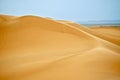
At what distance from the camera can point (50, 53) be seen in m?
3.41

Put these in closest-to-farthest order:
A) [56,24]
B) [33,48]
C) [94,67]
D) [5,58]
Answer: [94,67] < [5,58] < [33,48] < [56,24]

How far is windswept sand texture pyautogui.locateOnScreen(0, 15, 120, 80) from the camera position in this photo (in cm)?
250

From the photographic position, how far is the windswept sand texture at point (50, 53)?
2.50 metres

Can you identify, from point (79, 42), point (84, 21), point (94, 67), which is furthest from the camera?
point (84, 21)

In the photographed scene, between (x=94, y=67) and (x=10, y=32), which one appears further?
(x=10, y=32)

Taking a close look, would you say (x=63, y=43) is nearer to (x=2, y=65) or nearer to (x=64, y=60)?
(x=64, y=60)

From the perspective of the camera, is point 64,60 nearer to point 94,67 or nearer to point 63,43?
point 94,67

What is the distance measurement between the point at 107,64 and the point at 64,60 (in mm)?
592

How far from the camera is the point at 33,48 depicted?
12.3 feet

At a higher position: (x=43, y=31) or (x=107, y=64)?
(x=43, y=31)

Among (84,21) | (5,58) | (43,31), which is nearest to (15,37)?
(43,31)

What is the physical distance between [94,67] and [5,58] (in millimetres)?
1456

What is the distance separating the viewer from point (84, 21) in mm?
12734

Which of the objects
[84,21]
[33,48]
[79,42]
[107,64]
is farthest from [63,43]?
[84,21]
